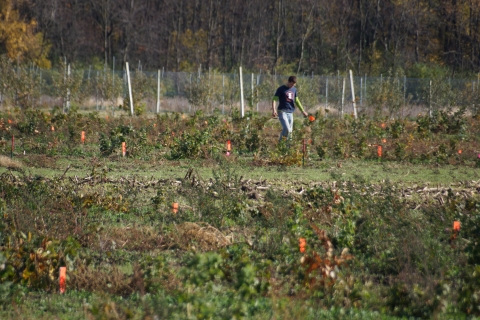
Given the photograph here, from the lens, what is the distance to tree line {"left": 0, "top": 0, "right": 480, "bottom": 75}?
47.4 meters

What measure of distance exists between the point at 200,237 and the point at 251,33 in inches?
1801

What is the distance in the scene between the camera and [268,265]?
6301mm

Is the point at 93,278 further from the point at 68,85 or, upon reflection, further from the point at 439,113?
the point at 68,85

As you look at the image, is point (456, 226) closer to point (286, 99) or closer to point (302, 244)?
point (302, 244)

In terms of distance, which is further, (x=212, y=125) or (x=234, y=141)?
(x=212, y=125)

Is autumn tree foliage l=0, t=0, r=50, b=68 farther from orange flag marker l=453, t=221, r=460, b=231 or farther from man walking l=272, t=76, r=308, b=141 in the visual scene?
orange flag marker l=453, t=221, r=460, b=231

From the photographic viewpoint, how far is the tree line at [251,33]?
47.4 metres

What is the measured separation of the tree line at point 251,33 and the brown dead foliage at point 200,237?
3855cm

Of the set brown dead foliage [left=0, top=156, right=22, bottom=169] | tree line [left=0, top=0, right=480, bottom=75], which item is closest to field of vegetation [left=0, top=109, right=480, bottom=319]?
brown dead foliage [left=0, top=156, right=22, bottom=169]

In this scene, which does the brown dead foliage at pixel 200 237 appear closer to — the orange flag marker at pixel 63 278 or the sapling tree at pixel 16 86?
the orange flag marker at pixel 63 278

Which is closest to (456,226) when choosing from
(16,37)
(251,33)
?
(16,37)

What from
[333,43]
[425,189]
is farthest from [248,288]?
[333,43]

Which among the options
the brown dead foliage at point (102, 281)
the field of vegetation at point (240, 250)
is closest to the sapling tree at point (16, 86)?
the field of vegetation at point (240, 250)

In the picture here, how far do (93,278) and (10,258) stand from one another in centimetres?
69
